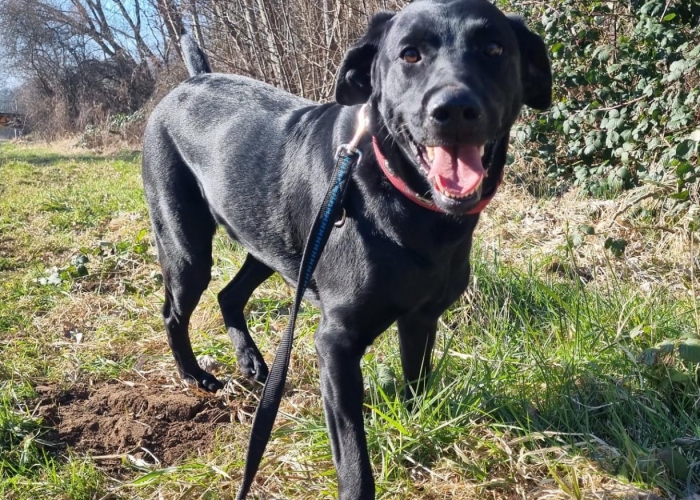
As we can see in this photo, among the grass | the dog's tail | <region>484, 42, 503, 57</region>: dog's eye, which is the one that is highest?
the dog's tail

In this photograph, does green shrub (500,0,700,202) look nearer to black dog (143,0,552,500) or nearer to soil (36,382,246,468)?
black dog (143,0,552,500)

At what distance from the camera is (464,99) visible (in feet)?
5.14

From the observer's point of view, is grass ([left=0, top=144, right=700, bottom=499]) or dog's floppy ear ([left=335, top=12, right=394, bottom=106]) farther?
dog's floppy ear ([left=335, top=12, right=394, bottom=106])

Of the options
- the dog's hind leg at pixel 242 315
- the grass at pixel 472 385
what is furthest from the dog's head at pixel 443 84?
the dog's hind leg at pixel 242 315

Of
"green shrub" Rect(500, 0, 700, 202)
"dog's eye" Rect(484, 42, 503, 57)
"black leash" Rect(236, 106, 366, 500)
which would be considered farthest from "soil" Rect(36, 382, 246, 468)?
"green shrub" Rect(500, 0, 700, 202)

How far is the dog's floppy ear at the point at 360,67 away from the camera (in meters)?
2.05

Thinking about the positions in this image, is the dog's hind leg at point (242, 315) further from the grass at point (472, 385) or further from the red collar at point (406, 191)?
the red collar at point (406, 191)

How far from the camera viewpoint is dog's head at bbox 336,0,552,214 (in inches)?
63.9

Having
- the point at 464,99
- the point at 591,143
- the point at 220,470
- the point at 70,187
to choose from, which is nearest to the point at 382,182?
the point at 464,99

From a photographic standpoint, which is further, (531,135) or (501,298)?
(531,135)

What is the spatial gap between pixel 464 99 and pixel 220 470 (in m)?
1.35

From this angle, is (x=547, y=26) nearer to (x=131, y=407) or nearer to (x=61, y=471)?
(x=131, y=407)

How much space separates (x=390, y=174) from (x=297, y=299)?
1.47 feet

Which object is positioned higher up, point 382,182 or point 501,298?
point 382,182
